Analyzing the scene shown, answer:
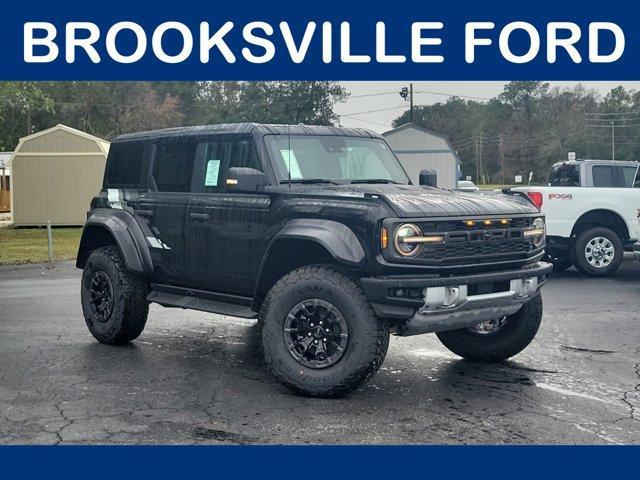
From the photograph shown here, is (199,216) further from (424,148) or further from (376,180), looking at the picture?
(424,148)

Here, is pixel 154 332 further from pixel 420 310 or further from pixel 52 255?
pixel 52 255

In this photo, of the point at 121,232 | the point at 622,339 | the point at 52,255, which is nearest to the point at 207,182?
the point at 121,232

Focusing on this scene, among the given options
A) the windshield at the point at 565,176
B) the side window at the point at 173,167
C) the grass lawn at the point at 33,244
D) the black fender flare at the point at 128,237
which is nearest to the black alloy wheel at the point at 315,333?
the side window at the point at 173,167

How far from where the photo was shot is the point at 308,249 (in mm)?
6805

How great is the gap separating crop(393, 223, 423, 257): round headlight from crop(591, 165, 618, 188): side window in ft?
31.5

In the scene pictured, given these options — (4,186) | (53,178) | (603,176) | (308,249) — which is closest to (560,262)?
(603,176)

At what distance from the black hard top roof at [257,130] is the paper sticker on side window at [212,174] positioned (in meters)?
0.27

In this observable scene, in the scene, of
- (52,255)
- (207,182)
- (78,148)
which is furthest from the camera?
(78,148)

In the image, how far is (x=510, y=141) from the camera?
282 ft

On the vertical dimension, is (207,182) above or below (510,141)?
below

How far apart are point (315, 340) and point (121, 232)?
9.03 ft

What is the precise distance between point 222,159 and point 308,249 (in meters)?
1.42

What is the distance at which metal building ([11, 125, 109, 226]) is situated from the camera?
31719 millimetres

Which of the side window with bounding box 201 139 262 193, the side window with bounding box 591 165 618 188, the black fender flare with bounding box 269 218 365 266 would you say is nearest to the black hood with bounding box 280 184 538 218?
the black fender flare with bounding box 269 218 365 266
